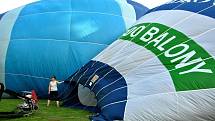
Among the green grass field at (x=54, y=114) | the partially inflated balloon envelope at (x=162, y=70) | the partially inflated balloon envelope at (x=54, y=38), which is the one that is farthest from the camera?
the partially inflated balloon envelope at (x=54, y=38)

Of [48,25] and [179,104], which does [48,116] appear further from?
[48,25]

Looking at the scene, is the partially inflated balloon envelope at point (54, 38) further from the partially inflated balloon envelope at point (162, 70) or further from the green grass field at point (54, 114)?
the partially inflated balloon envelope at point (162, 70)

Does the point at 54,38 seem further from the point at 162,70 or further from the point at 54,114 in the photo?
the point at 162,70

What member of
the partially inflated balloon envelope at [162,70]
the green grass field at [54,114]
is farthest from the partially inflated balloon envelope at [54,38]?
the partially inflated balloon envelope at [162,70]

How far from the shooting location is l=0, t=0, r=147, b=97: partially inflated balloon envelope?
12.5 metres

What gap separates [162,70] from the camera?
7801 millimetres

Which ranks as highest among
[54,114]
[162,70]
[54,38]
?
[54,38]

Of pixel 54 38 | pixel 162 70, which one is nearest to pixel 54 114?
pixel 162 70

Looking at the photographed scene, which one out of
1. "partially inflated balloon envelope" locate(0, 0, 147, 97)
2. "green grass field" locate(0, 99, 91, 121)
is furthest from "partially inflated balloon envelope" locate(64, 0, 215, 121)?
"partially inflated balloon envelope" locate(0, 0, 147, 97)

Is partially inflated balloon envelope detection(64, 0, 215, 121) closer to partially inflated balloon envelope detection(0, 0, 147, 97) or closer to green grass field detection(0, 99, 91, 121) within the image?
green grass field detection(0, 99, 91, 121)

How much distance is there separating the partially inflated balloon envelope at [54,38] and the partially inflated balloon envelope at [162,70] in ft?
9.64

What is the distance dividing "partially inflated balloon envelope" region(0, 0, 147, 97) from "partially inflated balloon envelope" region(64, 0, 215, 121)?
294cm

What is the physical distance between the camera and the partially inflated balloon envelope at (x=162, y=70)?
23.7 feet

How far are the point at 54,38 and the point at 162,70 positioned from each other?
5.40 meters
